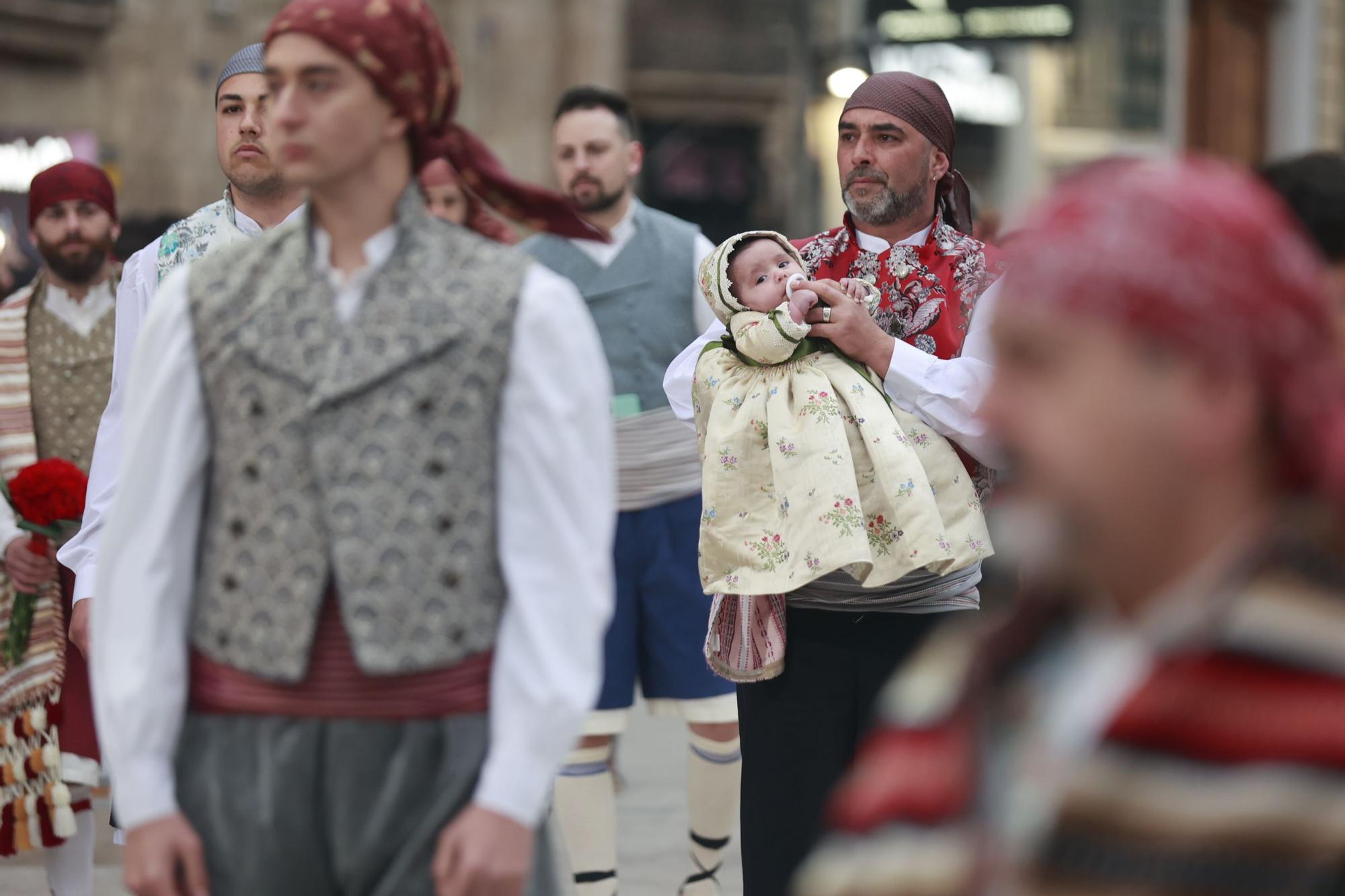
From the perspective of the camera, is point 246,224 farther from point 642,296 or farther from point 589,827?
point 589,827

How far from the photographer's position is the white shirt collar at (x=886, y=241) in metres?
4.41

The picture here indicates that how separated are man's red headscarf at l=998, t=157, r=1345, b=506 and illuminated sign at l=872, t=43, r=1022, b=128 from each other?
46.2 ft

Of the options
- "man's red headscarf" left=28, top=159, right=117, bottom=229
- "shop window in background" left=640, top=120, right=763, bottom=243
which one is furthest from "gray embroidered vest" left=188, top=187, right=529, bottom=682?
"shop window in background" left=640, top=120, right=763, bottom=243

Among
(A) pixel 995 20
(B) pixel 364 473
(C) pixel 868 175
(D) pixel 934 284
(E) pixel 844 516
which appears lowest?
(E) pixel 844 516

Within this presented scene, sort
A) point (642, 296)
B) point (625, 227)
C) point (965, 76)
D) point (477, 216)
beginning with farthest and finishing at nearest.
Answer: point (965, 76)
point (625, 227)
point (642, 296)
point (477, 216)

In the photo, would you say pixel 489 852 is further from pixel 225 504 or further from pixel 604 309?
pixel 604 309

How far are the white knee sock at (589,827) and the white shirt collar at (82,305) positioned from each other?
1.86m

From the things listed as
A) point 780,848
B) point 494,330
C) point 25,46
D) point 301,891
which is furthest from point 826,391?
point 25,46

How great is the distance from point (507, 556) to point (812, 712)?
179cm

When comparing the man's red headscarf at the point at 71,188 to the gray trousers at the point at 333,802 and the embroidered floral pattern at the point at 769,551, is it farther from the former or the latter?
the gray trousers at the point at 333,802

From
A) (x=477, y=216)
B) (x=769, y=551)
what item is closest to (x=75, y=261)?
(x=769, y=551)

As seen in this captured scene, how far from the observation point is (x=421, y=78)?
2.77 meters

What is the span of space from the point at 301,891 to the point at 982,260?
2323mm


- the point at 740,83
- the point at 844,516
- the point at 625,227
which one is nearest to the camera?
the point at 844,516
